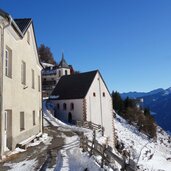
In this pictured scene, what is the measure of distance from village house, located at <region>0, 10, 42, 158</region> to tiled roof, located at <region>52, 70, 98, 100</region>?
19.8m

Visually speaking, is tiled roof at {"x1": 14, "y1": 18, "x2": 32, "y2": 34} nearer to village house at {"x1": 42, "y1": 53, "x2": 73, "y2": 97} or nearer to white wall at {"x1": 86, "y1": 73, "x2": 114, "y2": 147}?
white wall at {"x1": 86, "y1": 73, "x2": 114, "y2": 147}

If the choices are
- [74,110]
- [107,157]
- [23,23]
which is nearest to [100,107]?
[74,110]

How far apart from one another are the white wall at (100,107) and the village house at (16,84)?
19301mm

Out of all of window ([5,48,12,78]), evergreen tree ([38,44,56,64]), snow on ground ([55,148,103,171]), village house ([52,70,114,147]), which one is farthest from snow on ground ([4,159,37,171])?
evergreen tree ([38,44,56,64])

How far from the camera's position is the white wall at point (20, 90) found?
1277 centimetres

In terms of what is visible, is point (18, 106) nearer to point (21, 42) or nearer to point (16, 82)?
point (16, 82)

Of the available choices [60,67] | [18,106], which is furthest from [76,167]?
[60,67]

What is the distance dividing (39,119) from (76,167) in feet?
40.0

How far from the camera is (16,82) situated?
14195 mm

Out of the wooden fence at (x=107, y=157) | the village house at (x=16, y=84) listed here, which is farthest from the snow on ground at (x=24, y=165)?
the wooden fence at (x=107, y=157)

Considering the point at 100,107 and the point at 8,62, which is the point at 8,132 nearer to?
the point at 8,62

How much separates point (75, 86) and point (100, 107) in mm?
5346

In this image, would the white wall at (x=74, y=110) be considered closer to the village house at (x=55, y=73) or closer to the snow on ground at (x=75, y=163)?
the village house at (x=55, y=73)

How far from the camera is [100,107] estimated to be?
132 feet
